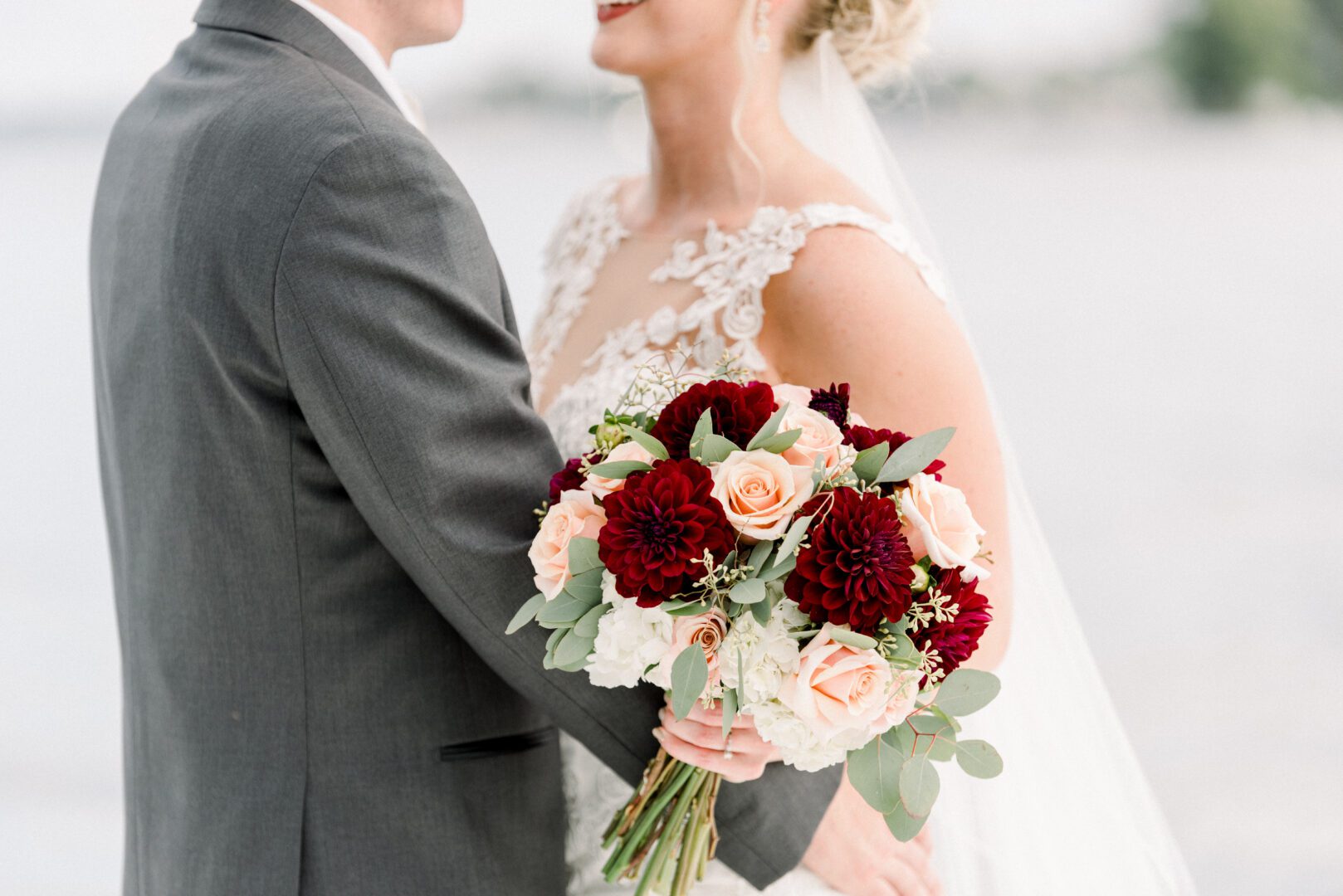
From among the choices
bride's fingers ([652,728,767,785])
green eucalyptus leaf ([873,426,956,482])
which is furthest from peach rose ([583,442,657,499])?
bride's fingers ([652,728,767,785])

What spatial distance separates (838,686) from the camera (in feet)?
3.48

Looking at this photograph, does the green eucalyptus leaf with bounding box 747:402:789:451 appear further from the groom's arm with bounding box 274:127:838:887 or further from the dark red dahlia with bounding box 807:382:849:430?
the groom's arm with bounding box 274:127:838:887

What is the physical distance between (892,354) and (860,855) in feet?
2.20

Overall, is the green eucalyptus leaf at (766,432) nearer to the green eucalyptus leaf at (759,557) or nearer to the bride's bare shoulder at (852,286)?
the green eucalyptus leaf at (759,557)

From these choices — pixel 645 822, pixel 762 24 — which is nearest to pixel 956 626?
pixel 645 822

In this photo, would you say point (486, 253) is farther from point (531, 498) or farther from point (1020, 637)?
point (1020, 637)

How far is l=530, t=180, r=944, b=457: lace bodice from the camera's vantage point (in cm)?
168

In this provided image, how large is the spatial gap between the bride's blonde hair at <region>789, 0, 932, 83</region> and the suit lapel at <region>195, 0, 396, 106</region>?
94cm

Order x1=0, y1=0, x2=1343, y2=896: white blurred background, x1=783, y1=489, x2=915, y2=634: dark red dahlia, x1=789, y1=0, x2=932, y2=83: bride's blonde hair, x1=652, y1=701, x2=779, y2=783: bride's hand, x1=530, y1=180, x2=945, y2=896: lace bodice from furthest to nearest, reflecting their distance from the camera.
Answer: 1. x1=0, y1=0, x2=1343, y2=896: white blurred background
2. x1=789, y1=0, x2=932, y2=83: bride's blonde hair
3. x1=530, y1=180, x2=945, y2=896: lace bodice
4. x1=652, y1=701, x2=779, y2=783: bride's hand
5. x1=783, y1=489, x2=915, y2=634: dark red dahlia

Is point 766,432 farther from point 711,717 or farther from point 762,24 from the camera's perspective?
point 762,24

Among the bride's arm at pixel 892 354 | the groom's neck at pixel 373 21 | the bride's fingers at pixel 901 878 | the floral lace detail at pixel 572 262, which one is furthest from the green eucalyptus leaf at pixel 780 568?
the floral lace detail at pixel 572 262

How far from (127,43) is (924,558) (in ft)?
12.6

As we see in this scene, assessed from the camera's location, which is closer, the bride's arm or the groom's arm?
the groom's arm

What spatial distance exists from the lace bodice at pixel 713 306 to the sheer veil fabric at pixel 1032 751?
22 centimetres
